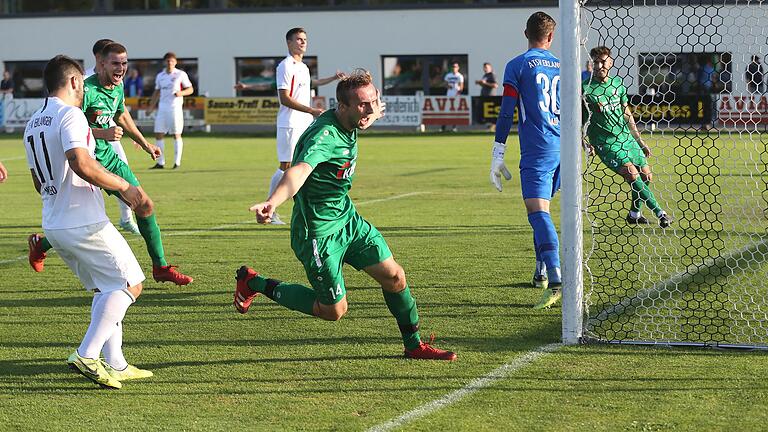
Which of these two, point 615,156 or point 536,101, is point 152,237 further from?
point 615,156

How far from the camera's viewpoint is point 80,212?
220 inches

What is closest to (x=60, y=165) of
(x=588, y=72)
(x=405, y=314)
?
(x=405, y=314)

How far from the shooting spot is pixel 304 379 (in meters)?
5.74

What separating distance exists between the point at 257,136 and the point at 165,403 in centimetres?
2812

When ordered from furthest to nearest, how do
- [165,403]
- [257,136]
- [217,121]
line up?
1. [217,121]
2. [257,136]
3. [165,403]

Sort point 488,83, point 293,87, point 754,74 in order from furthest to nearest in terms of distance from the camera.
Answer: point 488,83 → point 293,87 → point 754,74

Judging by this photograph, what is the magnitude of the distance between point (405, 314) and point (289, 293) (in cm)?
67

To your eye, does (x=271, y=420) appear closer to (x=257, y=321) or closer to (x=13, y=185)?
(x=257, y=321)

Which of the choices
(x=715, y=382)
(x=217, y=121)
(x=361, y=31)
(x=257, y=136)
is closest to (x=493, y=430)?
(x=715, y=382)


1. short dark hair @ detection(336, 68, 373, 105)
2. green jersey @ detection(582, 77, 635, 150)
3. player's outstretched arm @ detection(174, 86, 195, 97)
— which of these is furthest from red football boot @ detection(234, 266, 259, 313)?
player's outstretched arm @ detection(174, 86, 195, 97)

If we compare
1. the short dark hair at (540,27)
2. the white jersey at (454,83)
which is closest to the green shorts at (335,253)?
the short dark hair at (540,27)

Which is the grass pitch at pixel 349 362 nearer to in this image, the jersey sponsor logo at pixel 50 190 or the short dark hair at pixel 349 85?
the jersey sponsor logo at pixel 50 190

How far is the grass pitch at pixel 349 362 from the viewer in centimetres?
504

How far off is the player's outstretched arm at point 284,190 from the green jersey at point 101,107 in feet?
13.1
